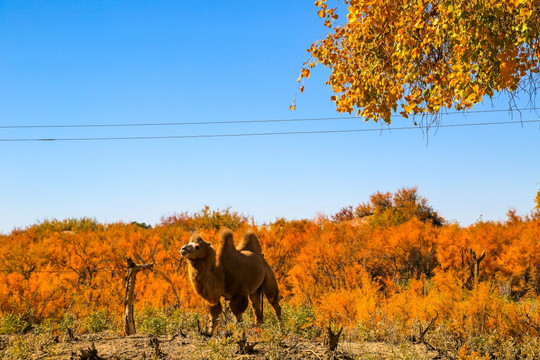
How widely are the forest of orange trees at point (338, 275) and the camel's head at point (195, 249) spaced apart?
11.1 ft

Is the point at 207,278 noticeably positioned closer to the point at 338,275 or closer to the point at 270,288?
the point at 270,288

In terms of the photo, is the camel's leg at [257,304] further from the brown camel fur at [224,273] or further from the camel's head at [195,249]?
the camel's head at [195,249]

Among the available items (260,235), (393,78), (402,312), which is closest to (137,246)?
(260,235)

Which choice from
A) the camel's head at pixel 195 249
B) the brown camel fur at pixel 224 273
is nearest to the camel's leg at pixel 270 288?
the brown camel fur at pixel 224 273

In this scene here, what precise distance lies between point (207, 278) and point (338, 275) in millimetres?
9958

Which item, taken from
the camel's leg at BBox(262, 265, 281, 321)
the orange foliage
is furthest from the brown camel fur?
the orange foliage

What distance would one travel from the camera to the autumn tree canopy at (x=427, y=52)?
6.41m

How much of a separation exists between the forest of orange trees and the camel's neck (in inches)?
119

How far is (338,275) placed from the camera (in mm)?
15945

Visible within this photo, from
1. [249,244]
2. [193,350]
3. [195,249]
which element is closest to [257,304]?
[249,244]

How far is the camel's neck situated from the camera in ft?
21.9

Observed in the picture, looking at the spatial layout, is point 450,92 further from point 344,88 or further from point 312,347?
point 312,347

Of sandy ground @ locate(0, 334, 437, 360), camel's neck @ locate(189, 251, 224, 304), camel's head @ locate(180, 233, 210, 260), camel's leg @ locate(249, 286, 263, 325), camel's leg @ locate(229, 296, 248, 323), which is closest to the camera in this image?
sandy ground @ locate(0, 334, 437, 360)

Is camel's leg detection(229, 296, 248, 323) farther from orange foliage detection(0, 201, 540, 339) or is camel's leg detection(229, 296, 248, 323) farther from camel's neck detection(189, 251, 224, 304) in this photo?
orange foliage detection(0, 201, 540, 339)
